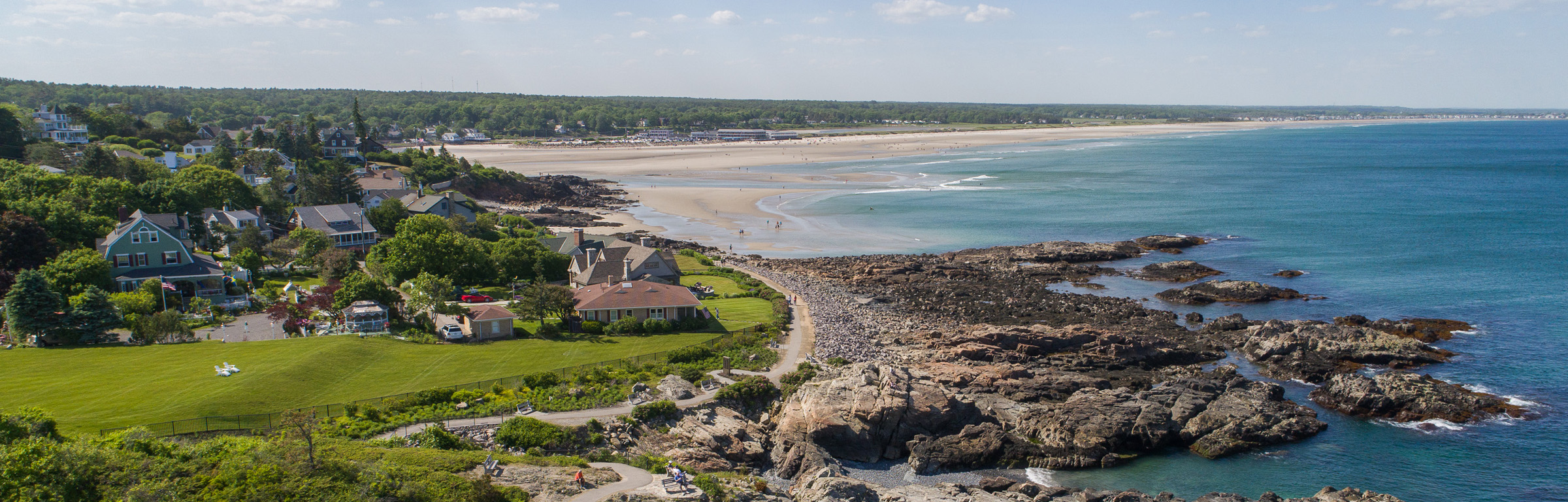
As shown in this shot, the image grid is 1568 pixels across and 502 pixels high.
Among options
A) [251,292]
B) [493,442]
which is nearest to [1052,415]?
[493,442]

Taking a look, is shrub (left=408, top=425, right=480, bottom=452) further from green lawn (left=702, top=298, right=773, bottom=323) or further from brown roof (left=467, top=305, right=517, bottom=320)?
green lawn (left=702, top=298, right=773, bottom=323)

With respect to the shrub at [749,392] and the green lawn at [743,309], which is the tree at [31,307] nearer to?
the shrub at [749,392]

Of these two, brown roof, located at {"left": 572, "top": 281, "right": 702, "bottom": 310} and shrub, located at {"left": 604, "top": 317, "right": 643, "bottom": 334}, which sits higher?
brown roof, located at {"left": 572, "top": 281, "right": 702, "bottom": 310}

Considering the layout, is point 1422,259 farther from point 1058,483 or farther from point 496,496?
point 496,496

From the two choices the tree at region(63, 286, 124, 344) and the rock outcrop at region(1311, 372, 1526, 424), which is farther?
the tree at region(63, 286, 124, 344)

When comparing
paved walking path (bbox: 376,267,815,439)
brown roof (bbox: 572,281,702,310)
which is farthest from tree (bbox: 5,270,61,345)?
brown roof (bbox: 572,281,702,310)

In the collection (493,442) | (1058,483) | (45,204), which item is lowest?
(1058,483)

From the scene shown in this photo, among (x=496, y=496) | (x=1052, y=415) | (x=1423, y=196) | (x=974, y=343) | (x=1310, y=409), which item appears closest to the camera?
(x=496, y=496)

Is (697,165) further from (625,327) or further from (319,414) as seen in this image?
(319,414)
